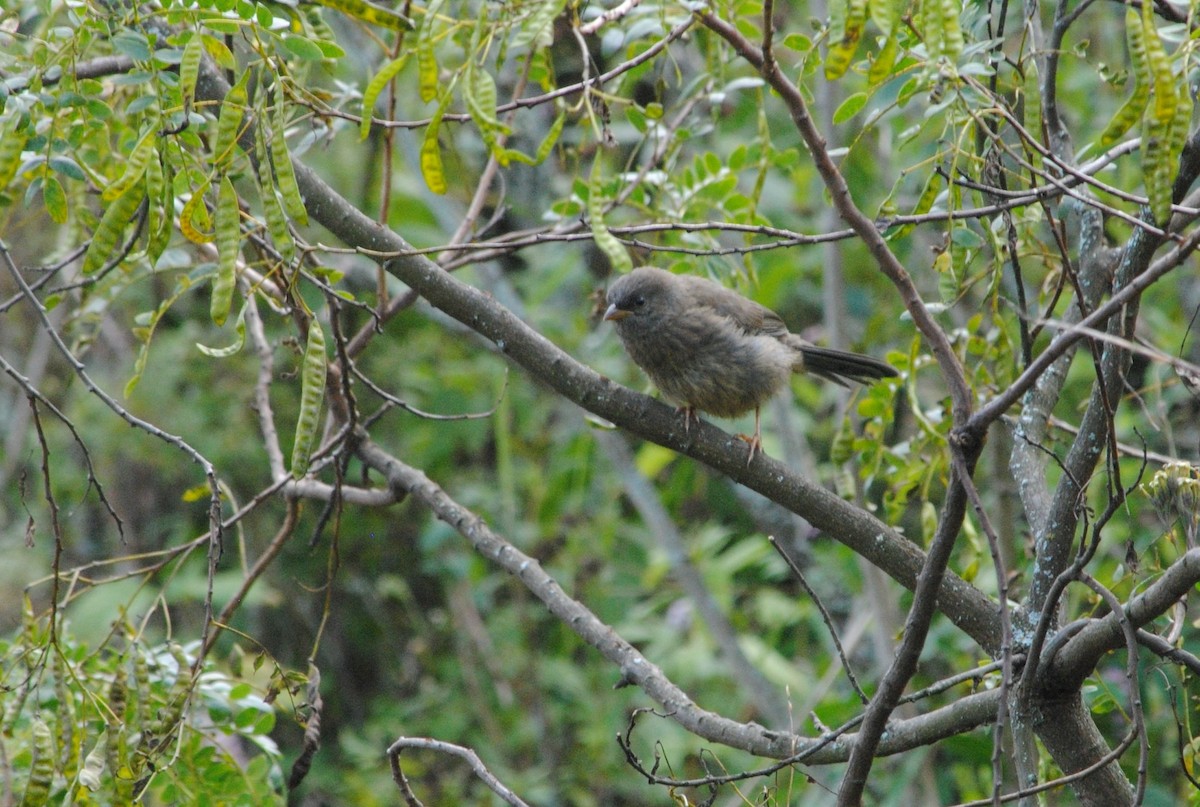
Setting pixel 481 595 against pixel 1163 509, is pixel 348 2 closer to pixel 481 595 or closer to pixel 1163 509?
pixel 1163 509

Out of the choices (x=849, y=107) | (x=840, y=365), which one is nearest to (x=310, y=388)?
(x=849, y=107)

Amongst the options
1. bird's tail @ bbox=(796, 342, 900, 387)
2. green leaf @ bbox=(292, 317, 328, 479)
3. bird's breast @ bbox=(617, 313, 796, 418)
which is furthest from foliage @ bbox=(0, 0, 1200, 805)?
bird's breast @ bbox=(617, 313, 796, 418)

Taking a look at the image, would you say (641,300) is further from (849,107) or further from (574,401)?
(849,107)

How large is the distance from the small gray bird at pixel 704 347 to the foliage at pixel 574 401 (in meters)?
0.34

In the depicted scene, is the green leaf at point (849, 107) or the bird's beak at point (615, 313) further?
the bird's beak at point (615, 313)

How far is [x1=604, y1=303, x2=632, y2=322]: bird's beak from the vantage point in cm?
452

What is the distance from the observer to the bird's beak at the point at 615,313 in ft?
14.8

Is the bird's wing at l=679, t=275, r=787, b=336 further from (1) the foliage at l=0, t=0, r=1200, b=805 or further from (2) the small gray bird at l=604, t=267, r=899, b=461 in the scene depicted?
(1) the foliage at l=0, t=0, r=1200, b=805

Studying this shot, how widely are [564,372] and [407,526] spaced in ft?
14.7

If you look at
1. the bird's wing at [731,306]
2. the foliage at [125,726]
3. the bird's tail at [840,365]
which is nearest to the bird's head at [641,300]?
the bird's wing at [731,306]

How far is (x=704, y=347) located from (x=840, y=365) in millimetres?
637

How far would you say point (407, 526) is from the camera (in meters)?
7.23

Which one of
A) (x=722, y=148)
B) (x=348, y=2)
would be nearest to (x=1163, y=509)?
(x=348, y=2)

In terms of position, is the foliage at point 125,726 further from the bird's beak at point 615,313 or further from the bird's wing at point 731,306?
the bird's wing at point 731,306
